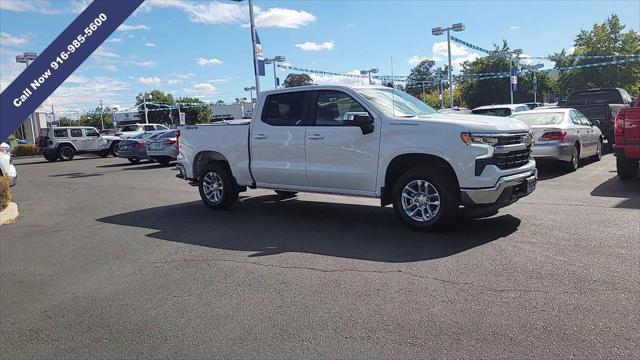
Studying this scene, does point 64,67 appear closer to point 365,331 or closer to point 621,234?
point 365,331

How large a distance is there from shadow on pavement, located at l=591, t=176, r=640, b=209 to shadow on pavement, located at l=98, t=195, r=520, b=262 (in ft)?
7.20

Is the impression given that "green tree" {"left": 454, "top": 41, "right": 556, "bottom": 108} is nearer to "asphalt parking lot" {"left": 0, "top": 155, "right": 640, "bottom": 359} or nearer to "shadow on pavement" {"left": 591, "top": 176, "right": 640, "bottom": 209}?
"shadow on pavement" {"left": 591, "top": 176, "right": 640, "bottom": 209}

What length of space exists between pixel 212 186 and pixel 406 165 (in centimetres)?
384

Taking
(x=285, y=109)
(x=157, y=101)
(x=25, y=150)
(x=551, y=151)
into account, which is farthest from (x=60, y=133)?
(x=157, y=101)

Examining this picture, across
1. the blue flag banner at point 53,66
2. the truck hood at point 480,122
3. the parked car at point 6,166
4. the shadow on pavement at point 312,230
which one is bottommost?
the shadow on pavement at point 312,230

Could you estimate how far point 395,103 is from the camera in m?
7.64

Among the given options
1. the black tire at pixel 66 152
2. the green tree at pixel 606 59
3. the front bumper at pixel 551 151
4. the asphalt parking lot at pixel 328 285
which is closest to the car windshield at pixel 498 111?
the front bumper at pixel 551 151

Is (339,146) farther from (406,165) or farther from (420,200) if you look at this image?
(420,200)

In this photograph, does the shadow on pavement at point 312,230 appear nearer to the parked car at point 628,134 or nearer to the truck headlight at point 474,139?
the truck headlight at point 474,139

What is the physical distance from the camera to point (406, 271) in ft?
17.3

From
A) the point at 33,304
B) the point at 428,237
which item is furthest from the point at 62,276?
the point at 428,237

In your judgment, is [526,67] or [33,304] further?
[526,67]

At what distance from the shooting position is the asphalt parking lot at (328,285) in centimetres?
378

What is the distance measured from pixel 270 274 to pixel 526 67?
56.4 metres
